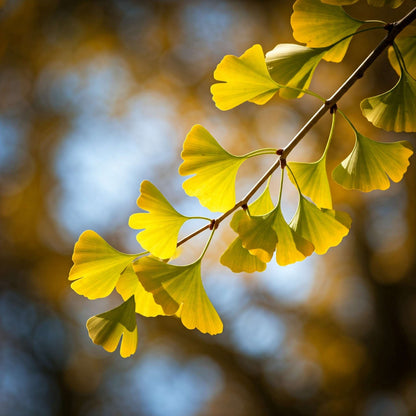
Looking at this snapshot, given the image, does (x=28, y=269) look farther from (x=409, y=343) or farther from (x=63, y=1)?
(x=409, y=343)

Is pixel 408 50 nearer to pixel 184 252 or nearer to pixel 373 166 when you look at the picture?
pixel 373 166

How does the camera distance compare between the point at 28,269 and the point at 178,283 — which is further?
the point at 28,269

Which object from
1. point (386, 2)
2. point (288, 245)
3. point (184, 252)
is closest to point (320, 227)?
point (288, 245)

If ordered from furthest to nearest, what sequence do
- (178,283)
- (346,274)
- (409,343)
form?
(346,274)
(409,343)
(178,283)

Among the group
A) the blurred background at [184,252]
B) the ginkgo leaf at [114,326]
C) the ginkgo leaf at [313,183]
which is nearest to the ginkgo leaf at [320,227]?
the ginkgo leaf at [313,183]

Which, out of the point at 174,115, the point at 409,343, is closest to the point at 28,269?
the point at 174,115

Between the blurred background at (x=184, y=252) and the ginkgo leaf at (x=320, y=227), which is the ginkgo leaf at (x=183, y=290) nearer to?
the ginkgo leaf at (x=320, y=227)
